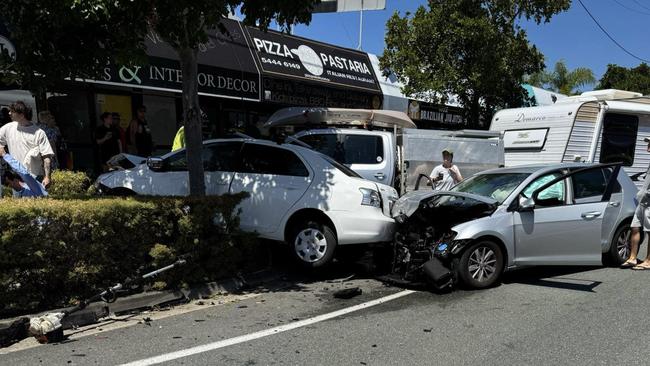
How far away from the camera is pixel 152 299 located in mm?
5934

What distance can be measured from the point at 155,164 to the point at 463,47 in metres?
9.63

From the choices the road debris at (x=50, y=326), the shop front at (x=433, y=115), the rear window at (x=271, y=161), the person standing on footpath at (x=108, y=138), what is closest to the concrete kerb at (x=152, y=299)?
the road debris at (x=50, y=326)

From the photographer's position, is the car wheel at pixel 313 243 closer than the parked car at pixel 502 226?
No

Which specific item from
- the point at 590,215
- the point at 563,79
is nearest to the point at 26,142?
the point at 590,215

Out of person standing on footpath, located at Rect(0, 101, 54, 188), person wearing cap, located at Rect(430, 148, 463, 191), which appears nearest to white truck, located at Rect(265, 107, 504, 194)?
person wearing cap, located at Rect(430, 148, 463, 191)

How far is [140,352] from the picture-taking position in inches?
180

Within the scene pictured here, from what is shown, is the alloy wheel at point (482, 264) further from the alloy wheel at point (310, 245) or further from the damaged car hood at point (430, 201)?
the alloy wheel at point (310, 245)

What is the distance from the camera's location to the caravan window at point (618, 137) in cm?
1158

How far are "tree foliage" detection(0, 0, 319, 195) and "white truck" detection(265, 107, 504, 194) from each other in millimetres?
3299

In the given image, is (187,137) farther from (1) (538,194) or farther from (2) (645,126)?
(2) (645,126)

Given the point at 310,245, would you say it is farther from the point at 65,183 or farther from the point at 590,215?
the point at 65,183

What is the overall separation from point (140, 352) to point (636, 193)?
24.5 ft

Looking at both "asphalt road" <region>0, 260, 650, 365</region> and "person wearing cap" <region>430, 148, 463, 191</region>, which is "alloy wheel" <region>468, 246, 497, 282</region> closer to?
"asphalt road" <region>0, 260, 650, 365</region>

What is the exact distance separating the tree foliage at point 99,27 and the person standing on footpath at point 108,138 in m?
4.34
